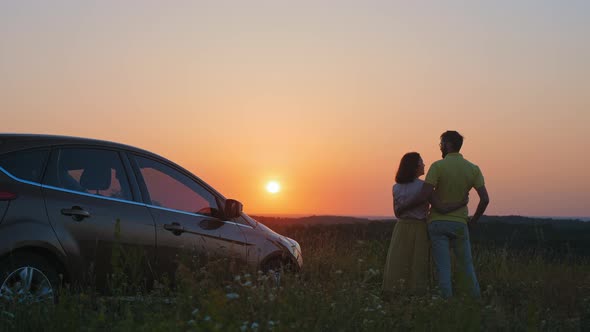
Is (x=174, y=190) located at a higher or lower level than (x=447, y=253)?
higher

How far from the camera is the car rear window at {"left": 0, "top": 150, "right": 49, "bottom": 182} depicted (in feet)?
21.3

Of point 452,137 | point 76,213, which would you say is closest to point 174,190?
point 76,213

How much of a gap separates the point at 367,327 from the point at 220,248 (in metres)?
2.33

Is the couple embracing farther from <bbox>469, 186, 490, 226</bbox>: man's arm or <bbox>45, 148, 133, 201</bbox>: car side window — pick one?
<bbox>45, 148, 133, 201</bbox>: car side window

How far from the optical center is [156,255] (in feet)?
24.3

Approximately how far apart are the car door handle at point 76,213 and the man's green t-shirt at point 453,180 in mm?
4246

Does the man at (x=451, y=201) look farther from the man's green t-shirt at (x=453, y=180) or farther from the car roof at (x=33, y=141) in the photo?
the car roof at (x=33, y=141)

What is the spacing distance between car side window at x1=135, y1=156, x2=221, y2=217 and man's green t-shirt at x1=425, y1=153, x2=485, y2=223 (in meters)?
2.80

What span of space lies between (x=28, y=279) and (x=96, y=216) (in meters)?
0.84

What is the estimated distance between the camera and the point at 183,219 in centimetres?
771

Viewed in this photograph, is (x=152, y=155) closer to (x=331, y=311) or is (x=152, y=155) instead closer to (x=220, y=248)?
(x=220, y=248)

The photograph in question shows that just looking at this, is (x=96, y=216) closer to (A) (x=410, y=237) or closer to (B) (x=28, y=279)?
(B) (x=28, y=279)

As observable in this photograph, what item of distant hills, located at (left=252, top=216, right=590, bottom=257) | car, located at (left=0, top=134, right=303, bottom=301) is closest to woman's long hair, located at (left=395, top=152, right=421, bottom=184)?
car, located at (left=0, top=134, right=303, bottom=301)

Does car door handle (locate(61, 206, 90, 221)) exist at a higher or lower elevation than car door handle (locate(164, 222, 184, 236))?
higher
